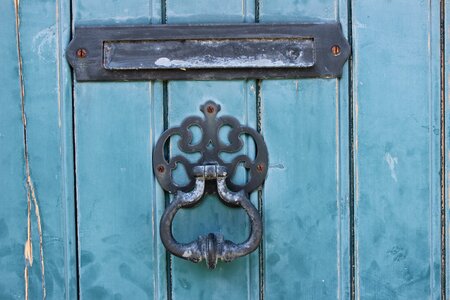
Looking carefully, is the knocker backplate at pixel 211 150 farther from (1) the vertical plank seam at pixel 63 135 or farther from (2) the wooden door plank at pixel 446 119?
(2) the wooden door plank at pixel 446 119

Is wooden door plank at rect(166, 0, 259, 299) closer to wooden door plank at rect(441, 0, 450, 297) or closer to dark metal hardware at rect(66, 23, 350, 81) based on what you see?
dark metal hardware at rect(66, 23, 350, 81)

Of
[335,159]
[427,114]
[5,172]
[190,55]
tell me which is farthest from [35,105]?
[427,114]

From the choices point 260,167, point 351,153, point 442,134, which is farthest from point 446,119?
point 260,167

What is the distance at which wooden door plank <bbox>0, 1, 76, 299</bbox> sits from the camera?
3.84 ft

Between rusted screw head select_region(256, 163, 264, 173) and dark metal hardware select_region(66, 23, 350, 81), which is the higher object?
dark metal hardware select_region(66, 23, 350, 81)

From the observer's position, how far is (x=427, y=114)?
3.89 ft

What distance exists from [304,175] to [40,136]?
0.40m

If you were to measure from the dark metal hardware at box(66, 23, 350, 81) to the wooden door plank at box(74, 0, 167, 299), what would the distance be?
25 mm

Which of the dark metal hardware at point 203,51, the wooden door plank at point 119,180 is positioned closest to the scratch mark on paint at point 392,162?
the dark metal hardware at point 203,51

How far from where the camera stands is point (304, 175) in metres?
1.18

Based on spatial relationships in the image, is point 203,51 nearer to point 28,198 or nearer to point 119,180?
point 119,180

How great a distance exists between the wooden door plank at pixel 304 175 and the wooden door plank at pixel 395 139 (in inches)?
1.2

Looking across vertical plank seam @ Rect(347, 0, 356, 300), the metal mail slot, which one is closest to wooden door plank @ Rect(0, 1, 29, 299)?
the metal mail slot

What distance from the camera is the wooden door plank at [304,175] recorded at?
1.18m
